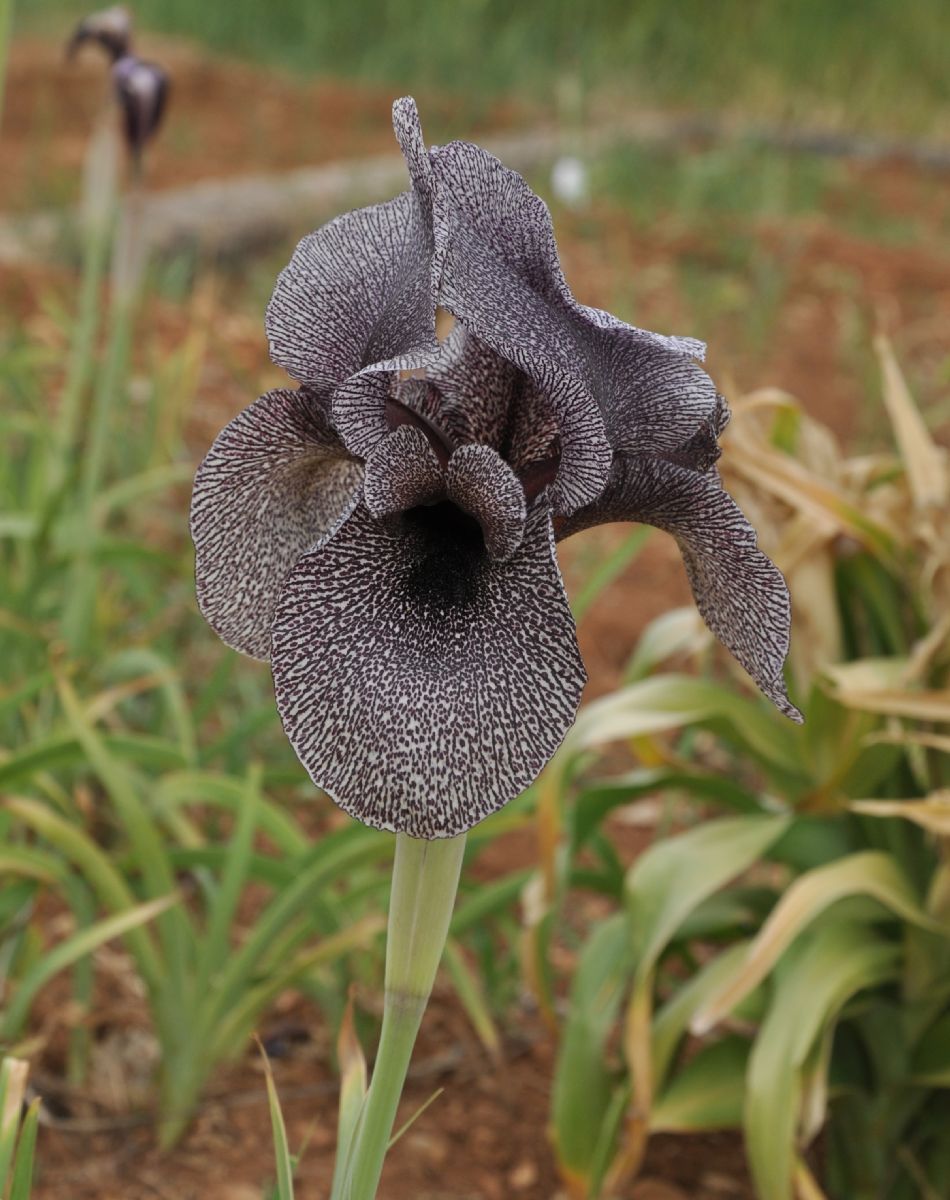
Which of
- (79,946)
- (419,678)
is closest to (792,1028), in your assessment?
(79,946)

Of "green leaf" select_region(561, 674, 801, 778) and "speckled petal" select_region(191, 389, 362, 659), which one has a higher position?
"speckled petal" select_region(191, 389, 362, 659)

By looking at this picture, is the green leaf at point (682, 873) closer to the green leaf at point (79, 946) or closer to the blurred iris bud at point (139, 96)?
the green leaf at point (79, 946)

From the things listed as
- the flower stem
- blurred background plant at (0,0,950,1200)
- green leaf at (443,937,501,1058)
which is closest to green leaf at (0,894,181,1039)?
blurred background plant at (0,0,950,1200)

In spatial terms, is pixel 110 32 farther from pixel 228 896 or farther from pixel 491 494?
pixel 491 494

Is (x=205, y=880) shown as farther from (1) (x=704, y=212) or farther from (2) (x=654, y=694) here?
(1) (x=704, y=212)

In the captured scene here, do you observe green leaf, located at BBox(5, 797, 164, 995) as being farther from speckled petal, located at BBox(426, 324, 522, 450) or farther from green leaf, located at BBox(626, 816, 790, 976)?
speckled petal, located at BBox(426, 324, 522, 450)

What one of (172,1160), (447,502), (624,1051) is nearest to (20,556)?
(172,1160)
